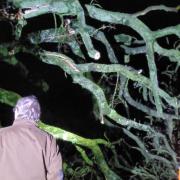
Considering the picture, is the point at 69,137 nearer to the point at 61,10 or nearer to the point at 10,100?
the point at 10,100

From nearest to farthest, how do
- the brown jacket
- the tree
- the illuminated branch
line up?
the brown jacket < the tree < the illuminated branch

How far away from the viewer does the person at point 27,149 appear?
3439 millimetres

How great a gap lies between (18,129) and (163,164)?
472 cm

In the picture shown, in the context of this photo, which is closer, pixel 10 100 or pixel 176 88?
pixel 10 100

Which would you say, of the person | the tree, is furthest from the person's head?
the tree

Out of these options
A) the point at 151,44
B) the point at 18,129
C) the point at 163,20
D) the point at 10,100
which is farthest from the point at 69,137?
the point at 163,20

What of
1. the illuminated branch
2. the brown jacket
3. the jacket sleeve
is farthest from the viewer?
the illuminated branch

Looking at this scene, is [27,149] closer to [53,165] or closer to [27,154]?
[27,154]

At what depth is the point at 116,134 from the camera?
876 centimetres

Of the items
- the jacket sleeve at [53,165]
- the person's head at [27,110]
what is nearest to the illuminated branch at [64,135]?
the jacket sleeve at [53,165]

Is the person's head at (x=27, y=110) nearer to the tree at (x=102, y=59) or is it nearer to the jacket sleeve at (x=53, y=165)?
the jacket sleeve at (x=53, y=165)

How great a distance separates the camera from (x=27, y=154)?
352cm

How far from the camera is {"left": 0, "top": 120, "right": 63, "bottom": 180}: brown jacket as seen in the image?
11.3 ft

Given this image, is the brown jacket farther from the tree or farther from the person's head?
the tree
